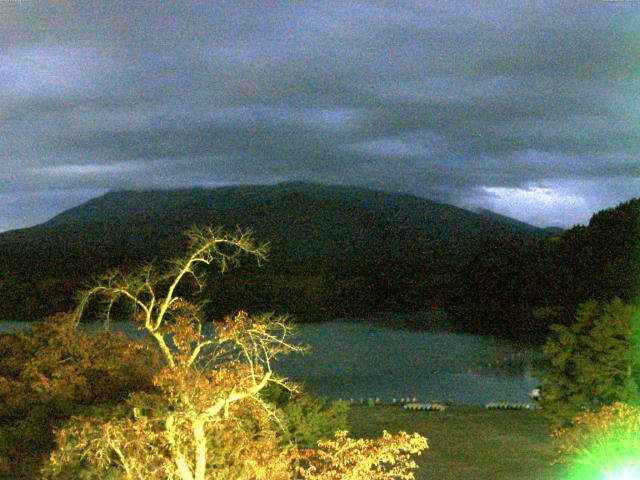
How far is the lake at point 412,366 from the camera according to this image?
4082 centimetres

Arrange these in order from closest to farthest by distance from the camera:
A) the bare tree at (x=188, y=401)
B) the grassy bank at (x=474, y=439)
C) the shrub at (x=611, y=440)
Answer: the bare tree at (x=188, y=401) < the shrub at (x=611, y=440) < the grassy bank at (x=474, y=439)

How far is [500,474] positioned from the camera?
687 inches

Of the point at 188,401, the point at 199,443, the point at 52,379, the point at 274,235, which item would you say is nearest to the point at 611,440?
the point at 199,443

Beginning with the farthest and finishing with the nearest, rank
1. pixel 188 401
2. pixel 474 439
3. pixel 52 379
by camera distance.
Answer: pixel 474 439 → pixel 52 379 → pixel 188 401

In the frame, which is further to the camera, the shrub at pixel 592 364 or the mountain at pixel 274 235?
the mountain at pixel 274 235

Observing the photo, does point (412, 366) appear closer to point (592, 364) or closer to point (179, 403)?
point (592, 364)

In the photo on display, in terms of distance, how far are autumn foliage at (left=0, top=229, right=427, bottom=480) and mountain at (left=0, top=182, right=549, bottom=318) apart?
169 feet

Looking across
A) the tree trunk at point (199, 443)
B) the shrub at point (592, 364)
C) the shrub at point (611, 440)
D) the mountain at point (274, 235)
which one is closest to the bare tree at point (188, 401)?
the tree trunk at point (199, 443)

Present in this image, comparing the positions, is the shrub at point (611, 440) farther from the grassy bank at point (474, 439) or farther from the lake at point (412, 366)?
the lake at point (412, 366)

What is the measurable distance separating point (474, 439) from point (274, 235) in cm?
11975

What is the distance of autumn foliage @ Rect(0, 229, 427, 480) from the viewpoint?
1038 cm

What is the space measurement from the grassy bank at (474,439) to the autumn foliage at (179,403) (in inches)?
193

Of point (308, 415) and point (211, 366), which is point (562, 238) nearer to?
point (308, 415)

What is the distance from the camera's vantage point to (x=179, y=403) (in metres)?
10.6
